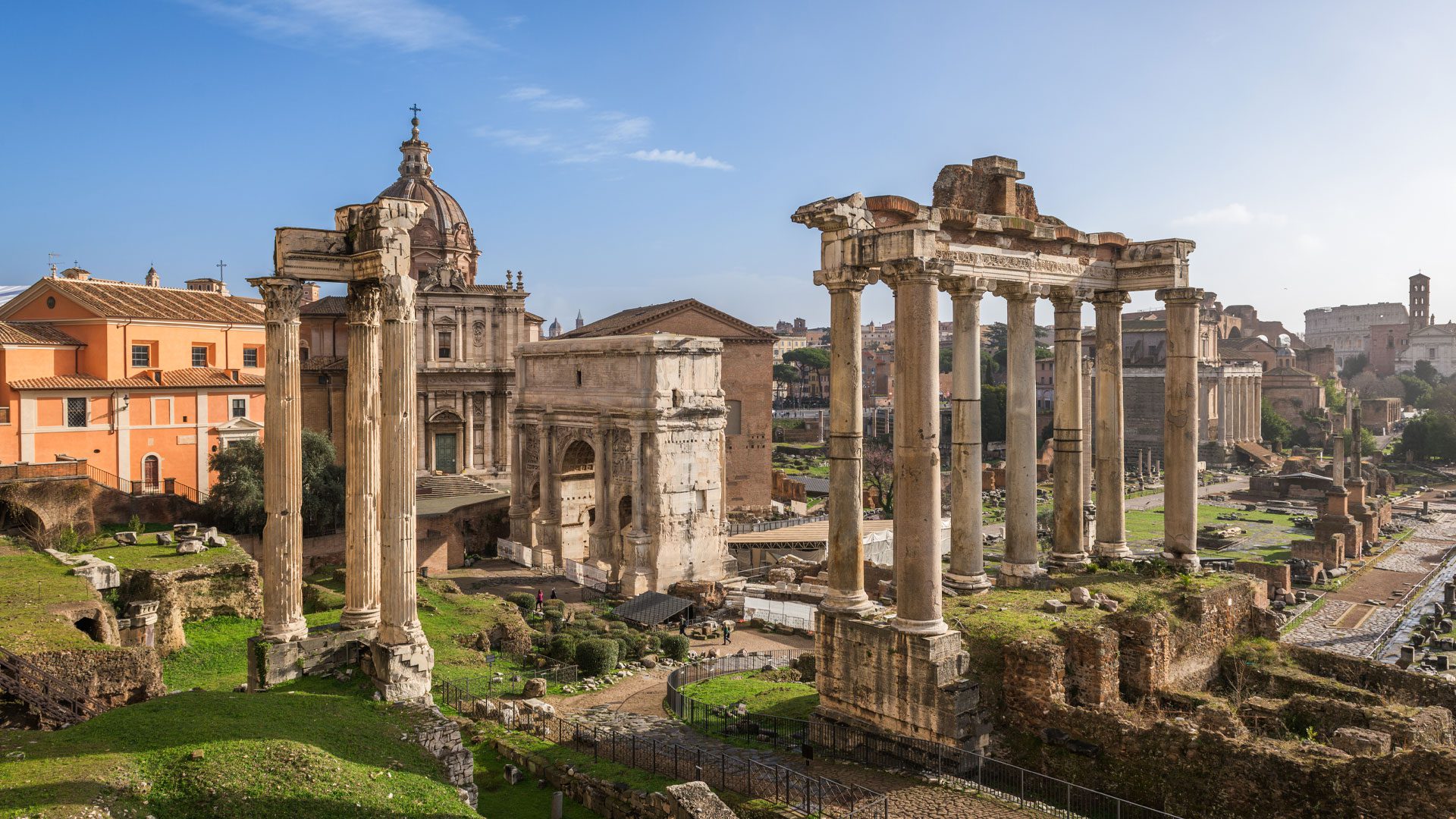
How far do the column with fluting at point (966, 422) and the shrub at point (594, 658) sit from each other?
10.1m

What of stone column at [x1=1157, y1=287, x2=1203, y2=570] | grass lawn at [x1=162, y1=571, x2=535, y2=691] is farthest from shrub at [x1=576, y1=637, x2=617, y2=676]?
stone column at [x1=1157, y1=287, x2=1203, y2=570]

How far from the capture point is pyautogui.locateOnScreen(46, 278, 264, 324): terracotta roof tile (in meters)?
33.1

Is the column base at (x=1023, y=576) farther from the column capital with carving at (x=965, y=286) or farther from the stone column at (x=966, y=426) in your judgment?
the column capital with carving at (x=965, y=286)

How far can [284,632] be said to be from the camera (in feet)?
48.1

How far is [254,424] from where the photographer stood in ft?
119

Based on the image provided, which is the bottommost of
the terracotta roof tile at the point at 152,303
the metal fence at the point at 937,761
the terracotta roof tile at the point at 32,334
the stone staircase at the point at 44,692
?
the metal fence at the point at 937,761

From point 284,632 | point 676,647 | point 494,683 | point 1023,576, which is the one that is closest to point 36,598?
point 284,632

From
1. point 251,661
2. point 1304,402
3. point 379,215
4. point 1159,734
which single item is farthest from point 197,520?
point 1304,402

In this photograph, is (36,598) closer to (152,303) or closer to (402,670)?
(402,670)

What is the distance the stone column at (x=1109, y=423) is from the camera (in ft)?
57.3

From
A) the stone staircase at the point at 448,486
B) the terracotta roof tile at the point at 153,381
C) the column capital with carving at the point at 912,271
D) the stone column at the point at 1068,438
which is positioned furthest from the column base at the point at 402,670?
the stone staircase at the point at 448,486

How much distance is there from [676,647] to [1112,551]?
11.4 m

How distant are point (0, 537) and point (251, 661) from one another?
49.2 ft

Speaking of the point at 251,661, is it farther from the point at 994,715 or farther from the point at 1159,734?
the point at 1159,734
